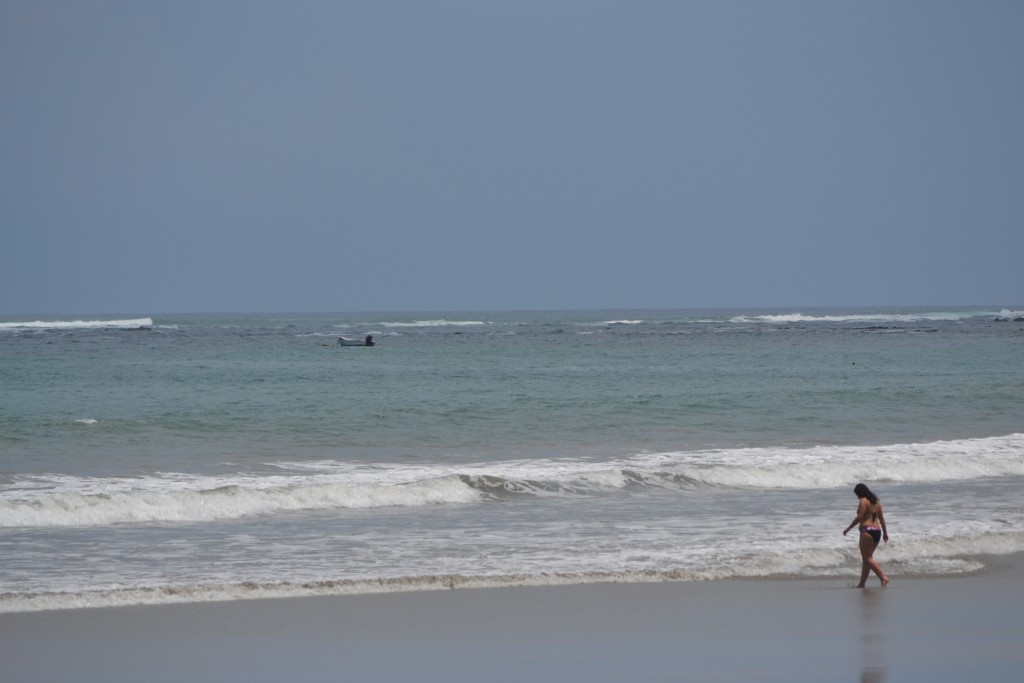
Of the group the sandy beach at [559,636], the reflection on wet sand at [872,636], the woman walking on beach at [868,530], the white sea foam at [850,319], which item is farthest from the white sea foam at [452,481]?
the white sea foam at [850,319]

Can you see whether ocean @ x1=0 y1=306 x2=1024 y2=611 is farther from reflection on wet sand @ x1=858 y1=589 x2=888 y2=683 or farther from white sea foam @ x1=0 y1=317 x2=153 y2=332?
white sea foam @ x1=0 y1=317 x2=153 y2=332

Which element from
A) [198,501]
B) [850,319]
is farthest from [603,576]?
[850,319]

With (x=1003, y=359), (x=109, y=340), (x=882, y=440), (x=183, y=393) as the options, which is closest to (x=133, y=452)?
(x=183, y=393)

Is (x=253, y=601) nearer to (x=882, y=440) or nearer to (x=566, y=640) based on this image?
(x=566, y=640)

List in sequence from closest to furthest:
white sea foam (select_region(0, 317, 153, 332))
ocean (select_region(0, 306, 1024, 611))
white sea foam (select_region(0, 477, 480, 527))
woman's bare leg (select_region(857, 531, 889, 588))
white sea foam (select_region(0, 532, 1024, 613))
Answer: white sea foam (select_region(0, 532, 1024, 613))
woman's bare leg (select_region(857, 531, 889, 588))
ocean (select_region(0, 306, 1024, 611))
white sea foam (select_region(0, 477, 480, 527))
white sea foam (select_region(0, 317, 153, 332))

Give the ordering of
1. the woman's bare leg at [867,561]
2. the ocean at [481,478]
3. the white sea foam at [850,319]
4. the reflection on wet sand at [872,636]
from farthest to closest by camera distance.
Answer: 1. the white sea foam at [850,319]
2. the ocean at [481,478]
3. the woman's bare leg at [867,561]
4. the reflection on wet sand at [872,636]

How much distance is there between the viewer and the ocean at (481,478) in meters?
11.6

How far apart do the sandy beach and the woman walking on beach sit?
21 cm

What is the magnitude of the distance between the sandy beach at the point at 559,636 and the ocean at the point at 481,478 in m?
0.61

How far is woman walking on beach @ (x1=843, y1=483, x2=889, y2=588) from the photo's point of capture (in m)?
10.6

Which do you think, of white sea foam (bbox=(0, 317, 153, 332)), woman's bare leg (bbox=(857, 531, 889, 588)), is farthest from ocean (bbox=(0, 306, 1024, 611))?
white sea foam (bbox=(0, 317, 153, 332))

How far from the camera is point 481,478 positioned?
1725cm

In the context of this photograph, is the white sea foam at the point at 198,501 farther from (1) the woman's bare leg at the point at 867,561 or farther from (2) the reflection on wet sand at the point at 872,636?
(2) the reflection on wet sand at the point at 872,636

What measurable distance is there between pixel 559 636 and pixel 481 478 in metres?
A: 8.37
